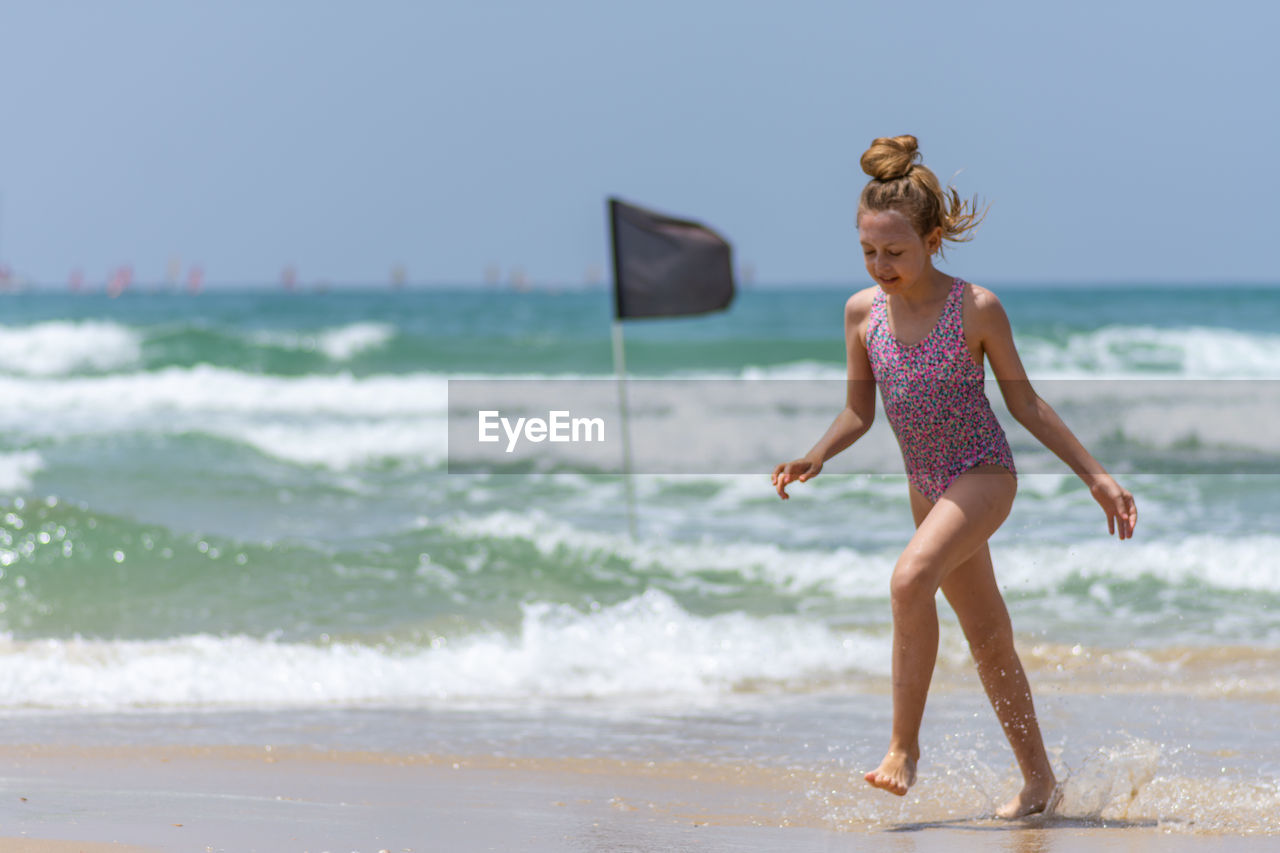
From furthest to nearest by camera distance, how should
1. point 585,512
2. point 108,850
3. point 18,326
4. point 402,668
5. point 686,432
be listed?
point 18,326, point 686,432, point 585,512, point 402,668, point 108,850

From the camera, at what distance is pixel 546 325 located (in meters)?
42.0

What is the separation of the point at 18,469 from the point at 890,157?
10492 mm

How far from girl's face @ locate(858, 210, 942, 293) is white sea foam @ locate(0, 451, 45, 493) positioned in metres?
9.05

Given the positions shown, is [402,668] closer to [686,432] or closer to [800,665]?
[800,665]

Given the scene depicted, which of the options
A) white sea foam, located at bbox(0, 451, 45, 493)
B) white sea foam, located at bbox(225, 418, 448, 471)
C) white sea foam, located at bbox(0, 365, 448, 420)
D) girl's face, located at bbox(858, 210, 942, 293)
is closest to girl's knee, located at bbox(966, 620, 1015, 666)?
girl's face, located at bbox(858, 210, 942, 293)

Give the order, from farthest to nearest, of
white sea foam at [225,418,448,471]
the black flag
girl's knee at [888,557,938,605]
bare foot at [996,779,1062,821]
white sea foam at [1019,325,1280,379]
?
white sea foam at [1019,325,1280,379], white sea foam at [225,418,448,471], the black flag, bare foot at [996,779,1062,821], girl's knee at [888,557,938,605]

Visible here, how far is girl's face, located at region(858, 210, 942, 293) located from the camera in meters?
3.69

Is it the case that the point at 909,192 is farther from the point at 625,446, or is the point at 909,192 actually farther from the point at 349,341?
the point at 349,341

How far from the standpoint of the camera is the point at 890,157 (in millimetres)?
3723

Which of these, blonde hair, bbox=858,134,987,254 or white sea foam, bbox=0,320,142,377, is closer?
blonde hair, bbox=858,134,987,254

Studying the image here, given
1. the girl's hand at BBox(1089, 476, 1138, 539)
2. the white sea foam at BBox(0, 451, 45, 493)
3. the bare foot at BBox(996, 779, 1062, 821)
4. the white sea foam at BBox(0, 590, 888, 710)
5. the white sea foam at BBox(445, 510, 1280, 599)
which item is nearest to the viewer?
the girl's hand at BBox(1089, 476, 1138, 539)

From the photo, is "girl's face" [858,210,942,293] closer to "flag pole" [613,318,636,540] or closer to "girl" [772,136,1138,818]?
"girl" [772,136,1138,818]

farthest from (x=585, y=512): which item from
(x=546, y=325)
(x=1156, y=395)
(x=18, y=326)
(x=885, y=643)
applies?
(x=546, y=325)

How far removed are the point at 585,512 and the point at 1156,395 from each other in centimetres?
1186
